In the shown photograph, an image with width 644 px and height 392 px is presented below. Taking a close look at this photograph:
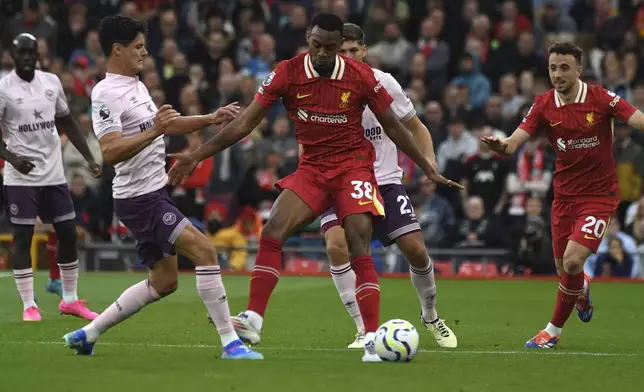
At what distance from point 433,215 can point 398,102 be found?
10.1m

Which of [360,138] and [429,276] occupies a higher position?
[360,138]

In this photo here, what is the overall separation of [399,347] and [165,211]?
6.44ft

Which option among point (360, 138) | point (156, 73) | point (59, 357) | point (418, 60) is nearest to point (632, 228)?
point (418, 60)

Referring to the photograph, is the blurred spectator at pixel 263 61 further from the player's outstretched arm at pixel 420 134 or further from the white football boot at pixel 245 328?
the white football boot at pixel 245 328

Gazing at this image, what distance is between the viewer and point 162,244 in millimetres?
9625

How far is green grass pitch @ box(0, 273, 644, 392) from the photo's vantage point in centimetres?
836

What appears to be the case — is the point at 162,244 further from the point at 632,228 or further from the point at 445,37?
the point at 445,37

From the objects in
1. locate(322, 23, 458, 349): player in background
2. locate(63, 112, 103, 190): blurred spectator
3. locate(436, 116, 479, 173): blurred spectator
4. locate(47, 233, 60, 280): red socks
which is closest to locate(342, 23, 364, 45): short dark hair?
locate(322, 23, 458, 349): player in background

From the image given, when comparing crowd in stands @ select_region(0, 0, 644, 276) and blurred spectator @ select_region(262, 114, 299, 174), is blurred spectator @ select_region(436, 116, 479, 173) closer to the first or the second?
crowd in stands @ select_region(0, 0, 644, 276)

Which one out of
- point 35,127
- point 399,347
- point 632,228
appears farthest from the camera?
point 632,228

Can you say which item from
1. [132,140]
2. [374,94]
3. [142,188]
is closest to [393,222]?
[374,94]

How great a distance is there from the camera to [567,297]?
37.2 feet

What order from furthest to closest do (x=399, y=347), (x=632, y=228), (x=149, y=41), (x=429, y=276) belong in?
(x=149, y=41) < (x=632, y=228) < (x=429, y=276) < (x=399, y=347)

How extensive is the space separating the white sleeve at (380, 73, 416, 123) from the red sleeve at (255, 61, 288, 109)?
131cm
